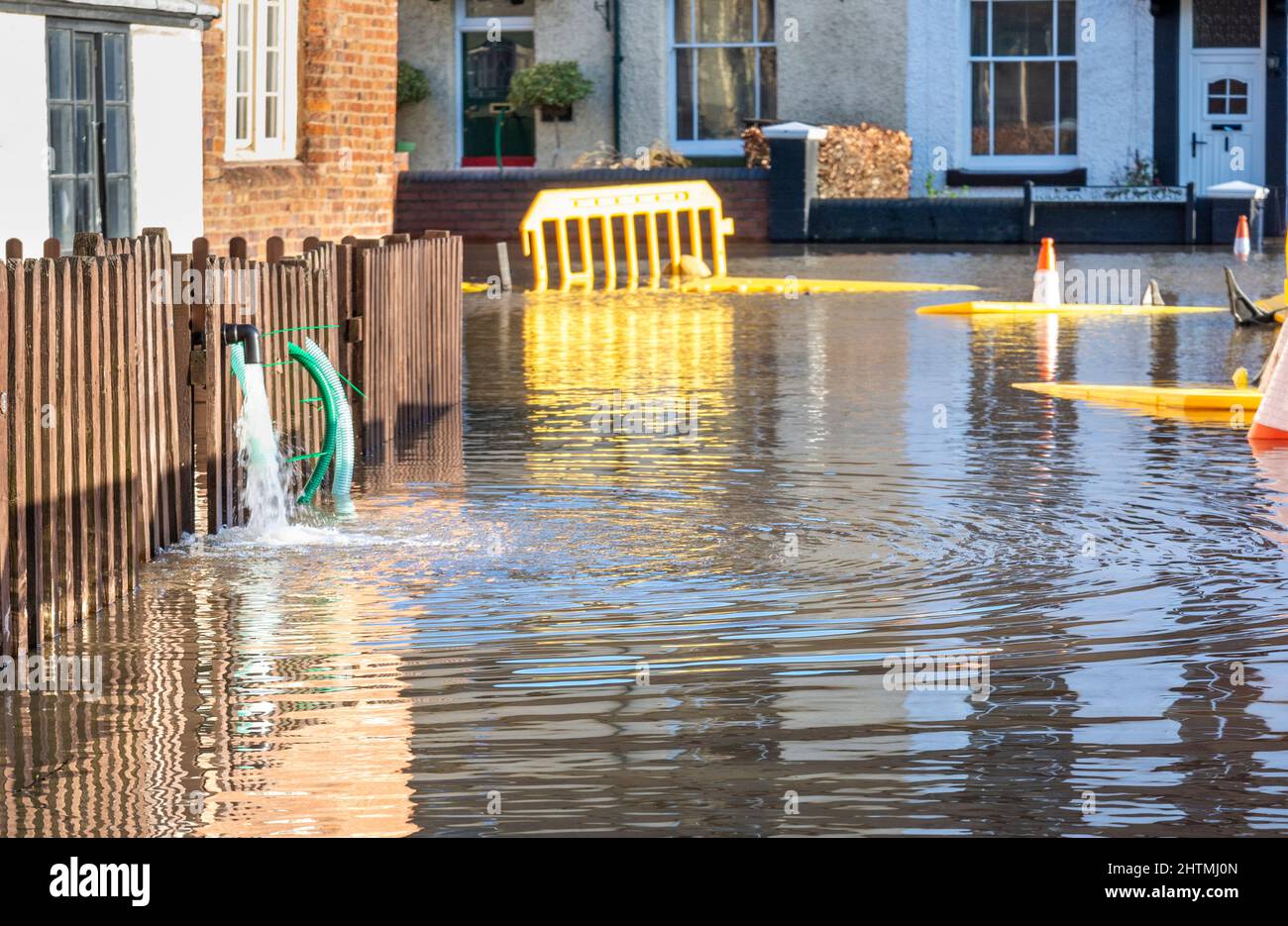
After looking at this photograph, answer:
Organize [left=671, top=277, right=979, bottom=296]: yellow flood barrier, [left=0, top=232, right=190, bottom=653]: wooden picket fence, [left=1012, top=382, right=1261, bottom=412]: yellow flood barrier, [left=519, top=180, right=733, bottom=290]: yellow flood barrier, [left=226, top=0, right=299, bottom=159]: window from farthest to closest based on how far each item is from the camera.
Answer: [left=519, top=180, right=733, bottom=290]: yellow flood barrier → [left=671, top=277, right=979, bottom=296]: yellow flood barrier → [left=226, top=0, right=299, bottom=159]: window → [left=1012, top=382, right=1261, bottom=412]: yellow flood barrier → [left=0, top=232, right=190, bottom=653]: wooden picket fence

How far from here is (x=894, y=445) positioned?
484 inches

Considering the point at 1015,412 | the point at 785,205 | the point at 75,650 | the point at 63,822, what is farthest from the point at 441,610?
the point at 785,205

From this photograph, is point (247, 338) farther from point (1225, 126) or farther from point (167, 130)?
point (1225, 126)

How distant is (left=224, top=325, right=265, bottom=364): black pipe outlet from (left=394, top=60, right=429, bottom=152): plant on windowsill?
25181 mm

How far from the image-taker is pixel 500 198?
32.5 metres

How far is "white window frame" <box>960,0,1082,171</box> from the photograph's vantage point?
3431 centimetres

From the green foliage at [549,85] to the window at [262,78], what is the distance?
14.2 m

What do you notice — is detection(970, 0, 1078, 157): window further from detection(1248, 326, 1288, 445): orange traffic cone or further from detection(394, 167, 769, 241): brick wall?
detection(1248, 326, 1288, 445): orange traffic cone

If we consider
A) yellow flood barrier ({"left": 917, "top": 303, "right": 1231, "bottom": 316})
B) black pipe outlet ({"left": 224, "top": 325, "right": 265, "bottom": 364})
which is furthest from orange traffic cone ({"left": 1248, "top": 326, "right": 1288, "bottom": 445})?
yellow flood barrier ({"left": 917, "top": 303, "right": 1231, "bottom": 316})

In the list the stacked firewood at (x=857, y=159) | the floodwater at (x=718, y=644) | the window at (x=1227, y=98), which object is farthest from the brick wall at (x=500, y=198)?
the floodwater at (x=718, y=644)

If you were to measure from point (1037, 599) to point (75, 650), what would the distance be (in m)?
3.37

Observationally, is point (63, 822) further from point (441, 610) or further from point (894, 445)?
point (894, 445)

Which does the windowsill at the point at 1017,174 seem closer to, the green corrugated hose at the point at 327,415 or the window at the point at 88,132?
the window at the point at 88,132

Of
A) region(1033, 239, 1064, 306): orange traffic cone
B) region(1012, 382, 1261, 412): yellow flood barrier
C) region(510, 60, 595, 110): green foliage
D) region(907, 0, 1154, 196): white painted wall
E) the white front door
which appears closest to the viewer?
region(1012, 382, 1261, 412): yellow flood barrier
